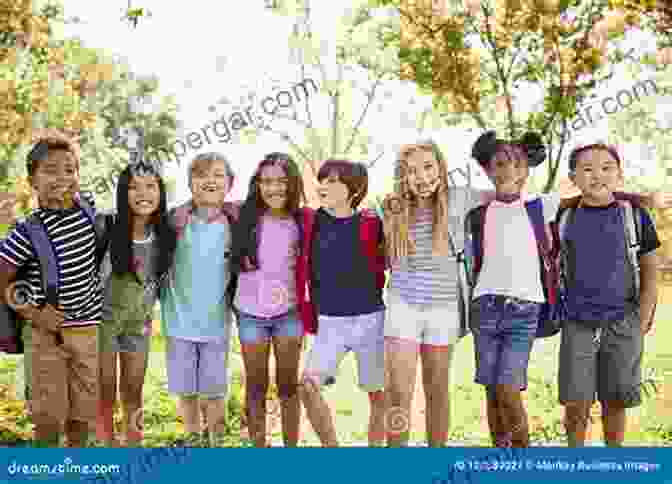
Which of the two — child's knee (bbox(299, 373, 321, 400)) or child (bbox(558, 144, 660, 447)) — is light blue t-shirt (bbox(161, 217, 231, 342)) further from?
child (bbox(558, 144, 660, 447))

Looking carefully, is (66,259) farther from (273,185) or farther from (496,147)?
(496,147)

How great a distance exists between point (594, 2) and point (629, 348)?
2.91m

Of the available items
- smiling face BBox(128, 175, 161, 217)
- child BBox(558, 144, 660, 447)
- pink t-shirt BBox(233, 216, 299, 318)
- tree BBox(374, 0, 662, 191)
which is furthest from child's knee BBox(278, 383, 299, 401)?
tree BBox(374, 0, 662, 191)

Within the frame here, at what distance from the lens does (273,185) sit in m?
3.93

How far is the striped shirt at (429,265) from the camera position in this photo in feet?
12.6

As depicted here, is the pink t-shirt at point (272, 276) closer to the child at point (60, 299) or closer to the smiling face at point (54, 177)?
the child at point (60, 299)

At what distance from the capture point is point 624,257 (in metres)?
3.81

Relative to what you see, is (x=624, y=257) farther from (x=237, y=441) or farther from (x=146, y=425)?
(x=146, y=425)

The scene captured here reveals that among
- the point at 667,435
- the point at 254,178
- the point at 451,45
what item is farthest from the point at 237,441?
the point at 451,45

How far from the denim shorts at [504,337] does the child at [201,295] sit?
1.21m

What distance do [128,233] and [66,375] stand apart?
71cm

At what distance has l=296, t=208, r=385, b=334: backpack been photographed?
388cm

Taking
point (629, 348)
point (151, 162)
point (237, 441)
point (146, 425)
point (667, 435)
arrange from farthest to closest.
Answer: point (146, 425)
point (667, 435)
point (237, 441)
point (151, 162)
point (629, 348)

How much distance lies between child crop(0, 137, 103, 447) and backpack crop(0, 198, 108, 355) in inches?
0.6
